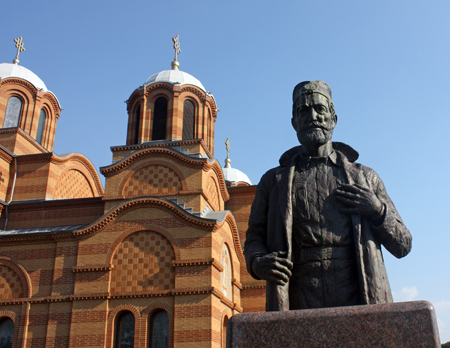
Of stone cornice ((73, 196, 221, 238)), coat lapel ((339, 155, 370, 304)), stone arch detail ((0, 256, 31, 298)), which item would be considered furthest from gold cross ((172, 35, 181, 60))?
coat lapel ((339, 155, 370, 304))

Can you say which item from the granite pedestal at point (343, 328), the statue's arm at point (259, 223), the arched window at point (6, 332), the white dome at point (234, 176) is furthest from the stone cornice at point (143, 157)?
the granite pedestal at point (343, 328)

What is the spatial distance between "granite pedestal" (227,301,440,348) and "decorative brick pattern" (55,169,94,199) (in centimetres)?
1580

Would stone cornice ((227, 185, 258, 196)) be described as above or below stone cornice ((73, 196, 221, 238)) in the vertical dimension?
above

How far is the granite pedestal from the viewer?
5.95 feet

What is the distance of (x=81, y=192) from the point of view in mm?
18562

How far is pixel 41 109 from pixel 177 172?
798 centimetres

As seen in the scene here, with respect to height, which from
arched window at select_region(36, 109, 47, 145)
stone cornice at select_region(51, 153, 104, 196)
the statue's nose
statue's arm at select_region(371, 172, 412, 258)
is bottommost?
statue's arm at select_region(371, 172, 412, 258)

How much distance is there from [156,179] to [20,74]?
337 inches

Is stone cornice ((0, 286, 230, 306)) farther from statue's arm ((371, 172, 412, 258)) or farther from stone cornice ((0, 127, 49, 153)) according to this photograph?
statue's arm ((371, 172, 412, 258))

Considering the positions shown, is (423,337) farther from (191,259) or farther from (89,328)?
(89,328)

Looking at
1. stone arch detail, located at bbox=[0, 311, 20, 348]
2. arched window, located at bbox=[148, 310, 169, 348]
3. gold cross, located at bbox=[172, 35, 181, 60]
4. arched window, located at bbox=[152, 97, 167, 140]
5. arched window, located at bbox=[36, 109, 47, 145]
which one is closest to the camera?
arched window, located at bbox=[148, 310, 169, 348]

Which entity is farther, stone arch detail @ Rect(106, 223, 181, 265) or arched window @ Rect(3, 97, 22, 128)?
arched window @ Rect(3, 97, 22, 128)

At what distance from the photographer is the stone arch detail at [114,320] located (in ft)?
40.8

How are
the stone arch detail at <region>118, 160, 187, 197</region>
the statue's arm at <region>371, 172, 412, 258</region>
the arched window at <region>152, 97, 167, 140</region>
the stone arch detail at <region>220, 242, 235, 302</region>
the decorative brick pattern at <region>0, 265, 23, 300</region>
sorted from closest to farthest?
1. the statue's arm at <region>371, 172, 412, 258</region>
2. the decorative brick pattern at <region>0, 265, 23, 300</region>
3. the stone arch detail at <region>220, 242, 235, 302</region>
4. the stone arch detail at <region>118, 160, 187, 197</region>
5. the arched window at <region>152, 97, 167, 140</region>
